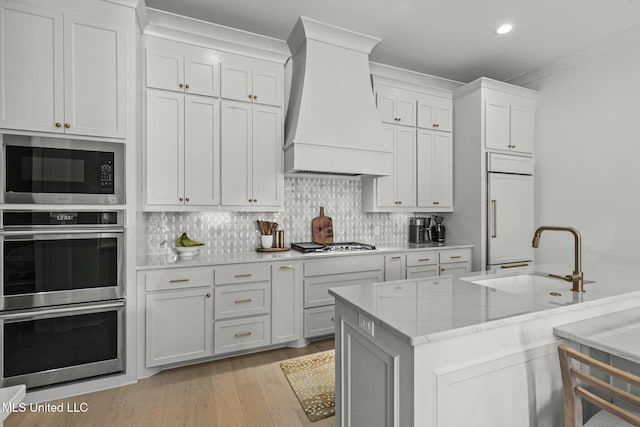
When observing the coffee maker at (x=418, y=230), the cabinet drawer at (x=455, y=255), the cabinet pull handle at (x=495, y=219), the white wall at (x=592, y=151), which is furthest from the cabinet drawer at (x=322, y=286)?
the white wall at (x=592, y=151)

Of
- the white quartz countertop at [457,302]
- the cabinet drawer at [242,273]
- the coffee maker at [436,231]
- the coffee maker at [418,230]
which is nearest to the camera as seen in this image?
the white quartz countertop at [457,302]

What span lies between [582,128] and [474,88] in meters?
1.21

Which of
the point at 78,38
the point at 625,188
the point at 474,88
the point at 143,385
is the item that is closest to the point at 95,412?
the point at 143,385

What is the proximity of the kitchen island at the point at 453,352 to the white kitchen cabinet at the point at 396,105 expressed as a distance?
2.53m

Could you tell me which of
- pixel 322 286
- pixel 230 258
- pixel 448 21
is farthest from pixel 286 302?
pixel 448 21

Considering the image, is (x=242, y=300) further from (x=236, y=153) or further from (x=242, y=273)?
(x=236, y=153)

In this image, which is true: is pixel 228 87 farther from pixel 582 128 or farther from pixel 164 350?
pixel 582 128

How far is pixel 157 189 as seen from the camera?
2.66m

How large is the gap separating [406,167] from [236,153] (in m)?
1.98

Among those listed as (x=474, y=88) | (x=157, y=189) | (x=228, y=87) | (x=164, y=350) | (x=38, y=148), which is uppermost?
(x=474, y=88)

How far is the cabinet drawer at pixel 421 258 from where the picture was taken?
3.42 meters

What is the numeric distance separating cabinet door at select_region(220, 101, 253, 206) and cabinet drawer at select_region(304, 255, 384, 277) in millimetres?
852

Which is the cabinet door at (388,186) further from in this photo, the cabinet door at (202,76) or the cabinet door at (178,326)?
the cabinet door at (178,326)

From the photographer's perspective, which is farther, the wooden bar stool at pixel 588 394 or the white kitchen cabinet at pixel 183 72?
the white kitchen cabinet at pixel 183 72
